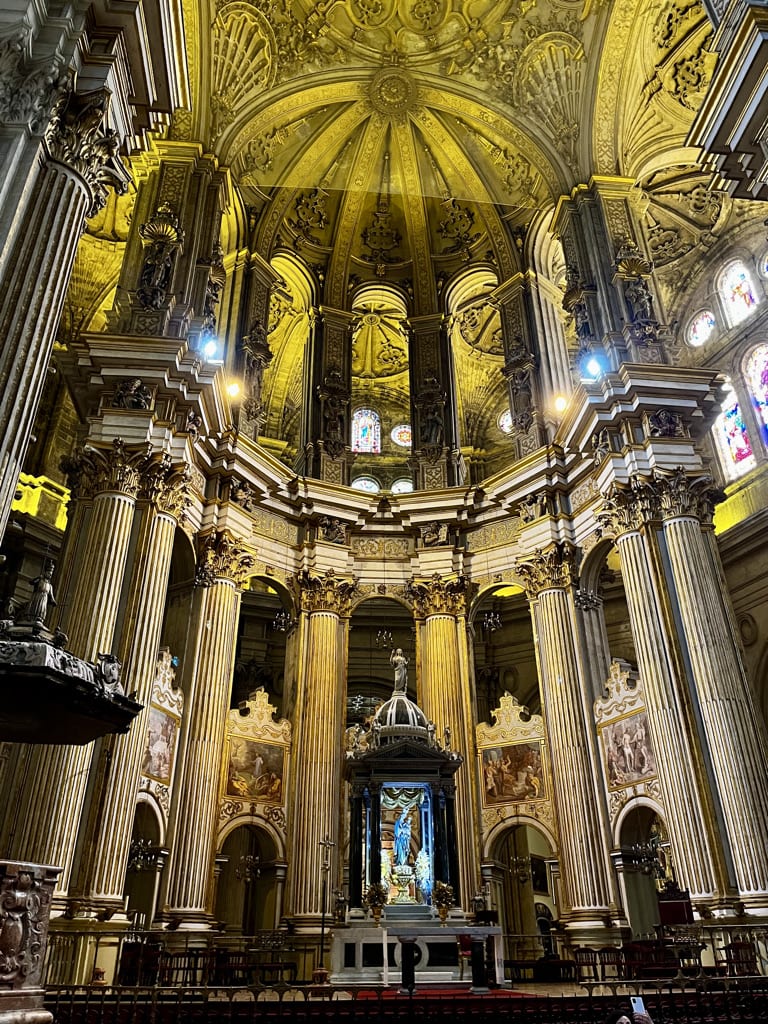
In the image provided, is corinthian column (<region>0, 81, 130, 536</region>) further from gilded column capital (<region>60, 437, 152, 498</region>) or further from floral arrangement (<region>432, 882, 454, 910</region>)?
floral arrangement (<region>432, 882, 454, 910</region>)

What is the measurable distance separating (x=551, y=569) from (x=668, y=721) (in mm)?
5226

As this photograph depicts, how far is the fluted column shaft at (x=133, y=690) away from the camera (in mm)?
12531

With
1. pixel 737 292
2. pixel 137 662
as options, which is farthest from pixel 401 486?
pixel 137 662

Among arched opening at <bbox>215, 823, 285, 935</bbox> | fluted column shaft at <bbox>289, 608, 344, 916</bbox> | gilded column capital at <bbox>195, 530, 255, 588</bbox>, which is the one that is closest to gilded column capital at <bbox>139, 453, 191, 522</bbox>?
gilded column capital at <bbox>195, 530, 255, 588</bbox>

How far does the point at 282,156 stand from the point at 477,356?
10172 mm

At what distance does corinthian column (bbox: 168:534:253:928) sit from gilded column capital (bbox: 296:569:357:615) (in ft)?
6.08

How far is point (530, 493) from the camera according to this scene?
2016 centimetres

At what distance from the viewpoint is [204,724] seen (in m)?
16.4

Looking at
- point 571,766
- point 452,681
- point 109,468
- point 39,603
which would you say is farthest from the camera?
point 452,681

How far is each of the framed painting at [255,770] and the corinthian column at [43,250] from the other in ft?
36.9

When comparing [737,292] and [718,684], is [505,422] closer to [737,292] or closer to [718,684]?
[737,292]

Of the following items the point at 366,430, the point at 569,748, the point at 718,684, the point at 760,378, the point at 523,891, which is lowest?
the point at 523,891

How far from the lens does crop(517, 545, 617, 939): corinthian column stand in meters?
16.1

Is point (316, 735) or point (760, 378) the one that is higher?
point (760, 378)
